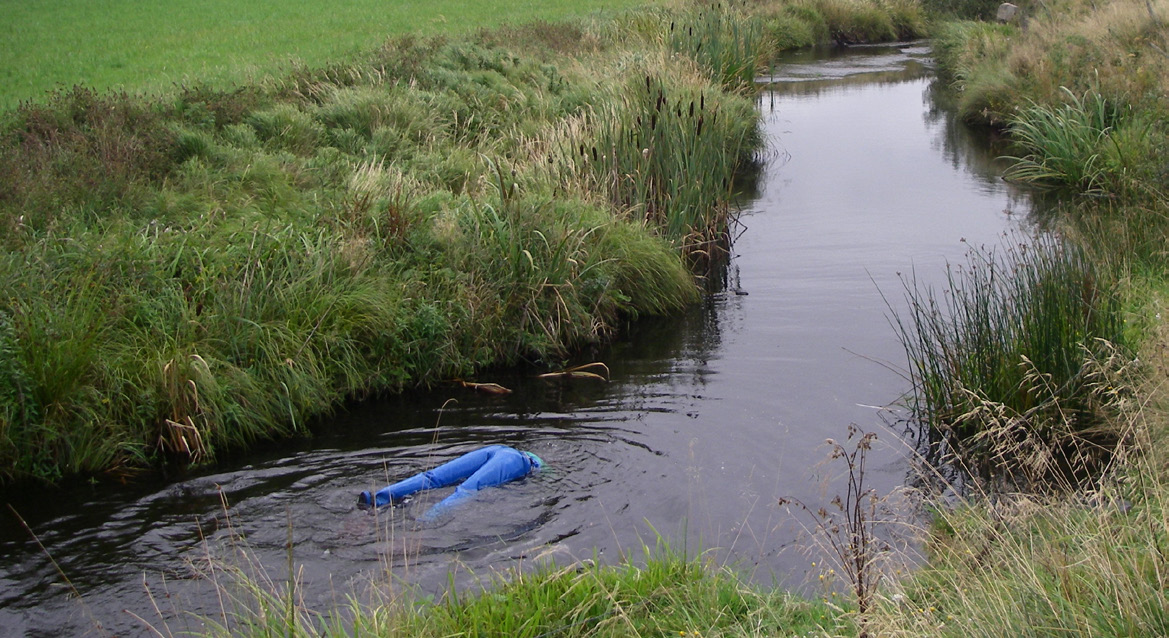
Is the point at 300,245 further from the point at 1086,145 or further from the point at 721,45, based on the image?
the point at 721,45

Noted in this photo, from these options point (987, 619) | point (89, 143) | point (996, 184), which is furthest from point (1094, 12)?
point (987, 619)

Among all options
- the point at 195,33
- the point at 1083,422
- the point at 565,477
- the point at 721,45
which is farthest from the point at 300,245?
the point at 195,33

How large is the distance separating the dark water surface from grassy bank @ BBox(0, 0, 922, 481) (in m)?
0.36

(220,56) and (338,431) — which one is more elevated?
(220,56)

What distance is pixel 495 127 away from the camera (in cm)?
1260

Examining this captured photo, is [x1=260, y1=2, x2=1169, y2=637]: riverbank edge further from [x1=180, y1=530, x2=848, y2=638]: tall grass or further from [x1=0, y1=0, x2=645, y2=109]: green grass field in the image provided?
[x1=0, y1=0, x2=645, y2=109]: green grass field

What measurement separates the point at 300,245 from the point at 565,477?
3.14 metres

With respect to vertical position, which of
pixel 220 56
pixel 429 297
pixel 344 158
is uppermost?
pixel 220 56

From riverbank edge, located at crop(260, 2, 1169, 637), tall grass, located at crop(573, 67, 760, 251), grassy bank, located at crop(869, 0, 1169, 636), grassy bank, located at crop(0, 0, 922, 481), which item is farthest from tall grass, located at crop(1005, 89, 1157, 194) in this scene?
riverbank edge, located at crop(260, 2, 1169, 637)

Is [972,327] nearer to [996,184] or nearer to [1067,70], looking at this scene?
[996,184]

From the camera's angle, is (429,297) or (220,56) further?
(220,56)

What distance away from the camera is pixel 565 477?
20.5 feet

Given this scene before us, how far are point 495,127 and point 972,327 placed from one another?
7342mm

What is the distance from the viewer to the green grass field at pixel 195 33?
13680mm
